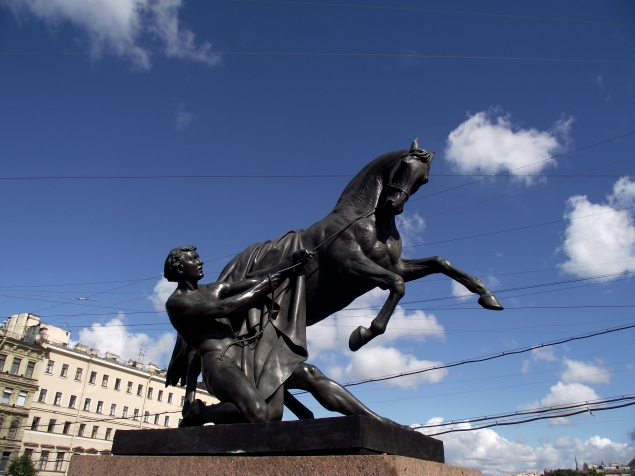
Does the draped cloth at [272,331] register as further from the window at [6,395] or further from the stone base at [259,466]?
the window at [6,395]

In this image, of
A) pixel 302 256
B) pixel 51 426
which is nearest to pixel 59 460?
pixel 51 426

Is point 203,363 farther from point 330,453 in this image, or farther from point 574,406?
point 574,406

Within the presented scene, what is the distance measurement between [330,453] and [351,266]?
2167mm

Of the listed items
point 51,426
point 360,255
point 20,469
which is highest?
point 51,426

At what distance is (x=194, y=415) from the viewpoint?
4.63 m

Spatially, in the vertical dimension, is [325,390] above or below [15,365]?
below

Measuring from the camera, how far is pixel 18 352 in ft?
151

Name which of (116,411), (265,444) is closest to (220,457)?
(265,444)

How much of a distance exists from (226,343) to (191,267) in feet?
2.91

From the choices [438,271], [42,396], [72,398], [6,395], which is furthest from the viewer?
[72,398]

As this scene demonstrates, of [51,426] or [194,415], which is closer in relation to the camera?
[194,415]

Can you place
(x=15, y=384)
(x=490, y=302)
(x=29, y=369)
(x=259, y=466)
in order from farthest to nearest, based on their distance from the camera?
(x=29, y=369), (x=15, y=384), (x=490, y=302), (x=259, y=466)

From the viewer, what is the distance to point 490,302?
567 cm

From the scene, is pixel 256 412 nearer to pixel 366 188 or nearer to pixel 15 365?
pixel 366 188
